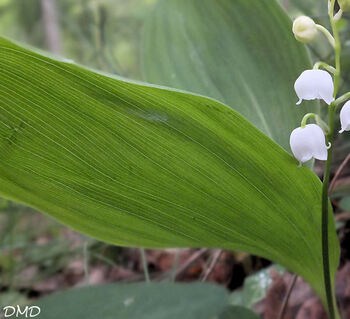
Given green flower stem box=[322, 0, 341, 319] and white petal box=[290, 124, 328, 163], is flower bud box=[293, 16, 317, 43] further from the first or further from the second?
white petal box=[290, 124, 328, 163]

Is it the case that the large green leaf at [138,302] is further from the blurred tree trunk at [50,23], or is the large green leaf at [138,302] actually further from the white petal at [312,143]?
the blurred tree trunk at [50,23]

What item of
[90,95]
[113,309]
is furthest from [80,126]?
[113,309]

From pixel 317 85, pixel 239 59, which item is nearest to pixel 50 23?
pixel 239 59

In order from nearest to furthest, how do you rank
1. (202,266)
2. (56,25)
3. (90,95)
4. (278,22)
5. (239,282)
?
(90,95), (278,22), (239,282), (202,266), (56,25)

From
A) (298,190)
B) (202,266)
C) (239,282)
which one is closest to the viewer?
(298,190)

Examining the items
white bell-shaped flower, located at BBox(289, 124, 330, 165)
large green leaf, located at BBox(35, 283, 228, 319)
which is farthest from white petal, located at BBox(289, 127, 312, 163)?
large green leaf, located at BBox(35, 283, 228, 319)

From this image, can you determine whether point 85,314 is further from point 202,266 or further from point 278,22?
point 202,266
